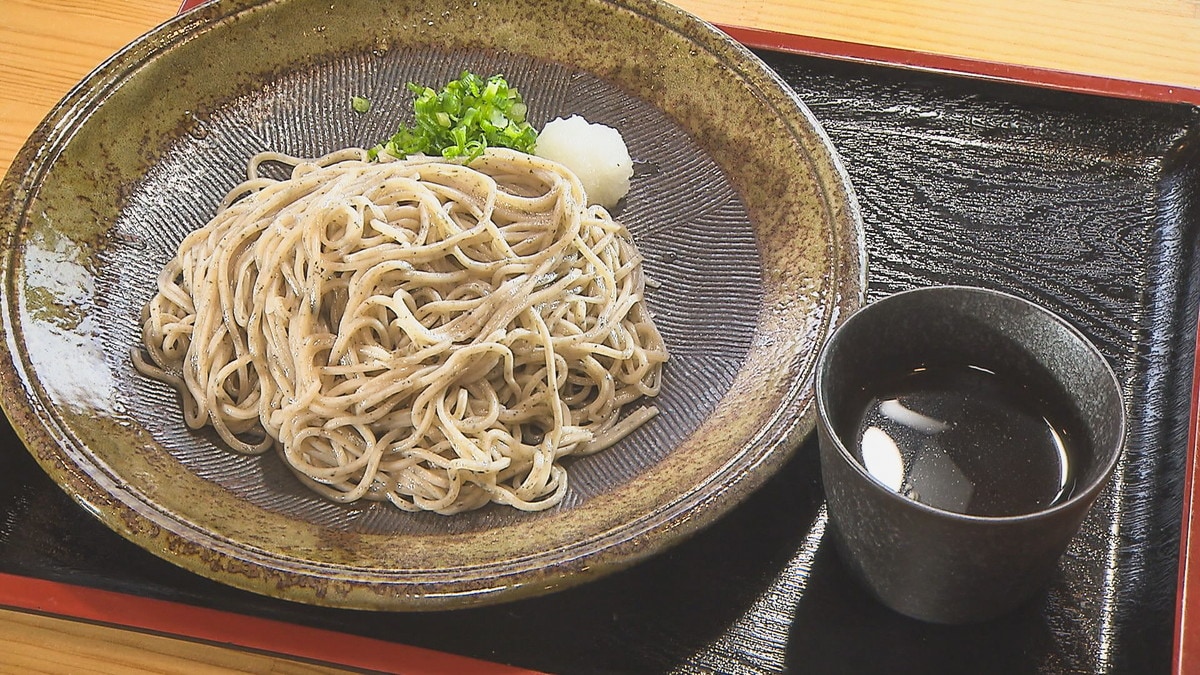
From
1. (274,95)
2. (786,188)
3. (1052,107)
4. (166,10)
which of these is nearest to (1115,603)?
(786,188)

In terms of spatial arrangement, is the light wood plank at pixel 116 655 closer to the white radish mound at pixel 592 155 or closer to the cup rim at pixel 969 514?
the cup rim at pixel 969 514

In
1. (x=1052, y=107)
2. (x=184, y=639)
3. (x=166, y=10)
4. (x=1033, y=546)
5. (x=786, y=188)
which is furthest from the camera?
(x=166, y=10)

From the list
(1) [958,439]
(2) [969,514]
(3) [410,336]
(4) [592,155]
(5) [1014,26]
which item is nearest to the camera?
(2) [969,514]

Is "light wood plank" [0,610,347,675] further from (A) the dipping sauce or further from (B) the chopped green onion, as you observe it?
(B) the chopped green onion

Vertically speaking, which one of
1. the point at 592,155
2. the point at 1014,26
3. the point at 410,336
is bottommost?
the point at 410,336

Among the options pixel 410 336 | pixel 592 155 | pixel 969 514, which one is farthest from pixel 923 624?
pixel 592 155

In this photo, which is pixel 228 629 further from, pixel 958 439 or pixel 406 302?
pixel 958 439

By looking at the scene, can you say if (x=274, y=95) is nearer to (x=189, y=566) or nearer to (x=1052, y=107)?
(x=189, y=566)
